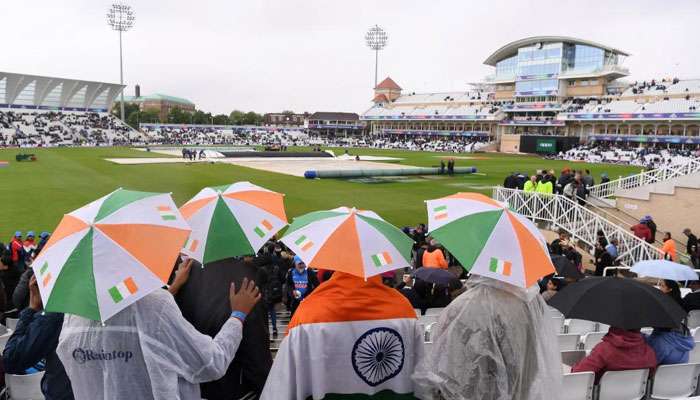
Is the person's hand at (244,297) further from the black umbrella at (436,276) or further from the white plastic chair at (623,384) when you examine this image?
the black umbrella at (436,276)

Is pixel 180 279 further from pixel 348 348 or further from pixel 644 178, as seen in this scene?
pixel 644 178

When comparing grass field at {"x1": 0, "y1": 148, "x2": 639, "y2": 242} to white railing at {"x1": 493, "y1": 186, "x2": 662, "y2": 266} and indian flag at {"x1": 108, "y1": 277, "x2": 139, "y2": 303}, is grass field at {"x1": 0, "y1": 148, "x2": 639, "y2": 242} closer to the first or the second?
white railing at {"x1": 493, "y1": 186, "x2": 662, "y2": 266}

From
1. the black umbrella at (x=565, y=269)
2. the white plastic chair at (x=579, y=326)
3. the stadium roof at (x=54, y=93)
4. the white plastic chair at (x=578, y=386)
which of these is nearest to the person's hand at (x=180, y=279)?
the white plastic chair at (x=578, y=386)

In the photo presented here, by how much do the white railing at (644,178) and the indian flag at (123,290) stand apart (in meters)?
19.9

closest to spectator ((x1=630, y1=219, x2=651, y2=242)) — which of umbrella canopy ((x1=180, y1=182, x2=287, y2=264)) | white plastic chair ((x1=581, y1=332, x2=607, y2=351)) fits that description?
white plastic chair ((x1=581, y1=332, x2=607, y2=351))

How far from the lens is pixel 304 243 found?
3600mm

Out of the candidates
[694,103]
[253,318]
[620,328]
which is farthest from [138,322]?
[694,103]

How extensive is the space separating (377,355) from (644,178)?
2074cm

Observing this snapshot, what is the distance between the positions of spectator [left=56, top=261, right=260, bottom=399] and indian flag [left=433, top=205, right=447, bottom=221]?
79.3 inches

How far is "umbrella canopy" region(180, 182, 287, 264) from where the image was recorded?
3.72 meters

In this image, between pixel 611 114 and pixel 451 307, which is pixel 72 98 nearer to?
pixel 611 114

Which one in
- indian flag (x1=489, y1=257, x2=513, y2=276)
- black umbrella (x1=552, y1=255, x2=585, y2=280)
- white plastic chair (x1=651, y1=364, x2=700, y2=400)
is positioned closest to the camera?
indian flag (x1=489, y1=257, x2=513, y2=276)

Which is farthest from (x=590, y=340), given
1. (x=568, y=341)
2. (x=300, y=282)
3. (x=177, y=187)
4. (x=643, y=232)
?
(x=177, y=187)

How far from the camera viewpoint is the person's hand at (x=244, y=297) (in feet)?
9.82
